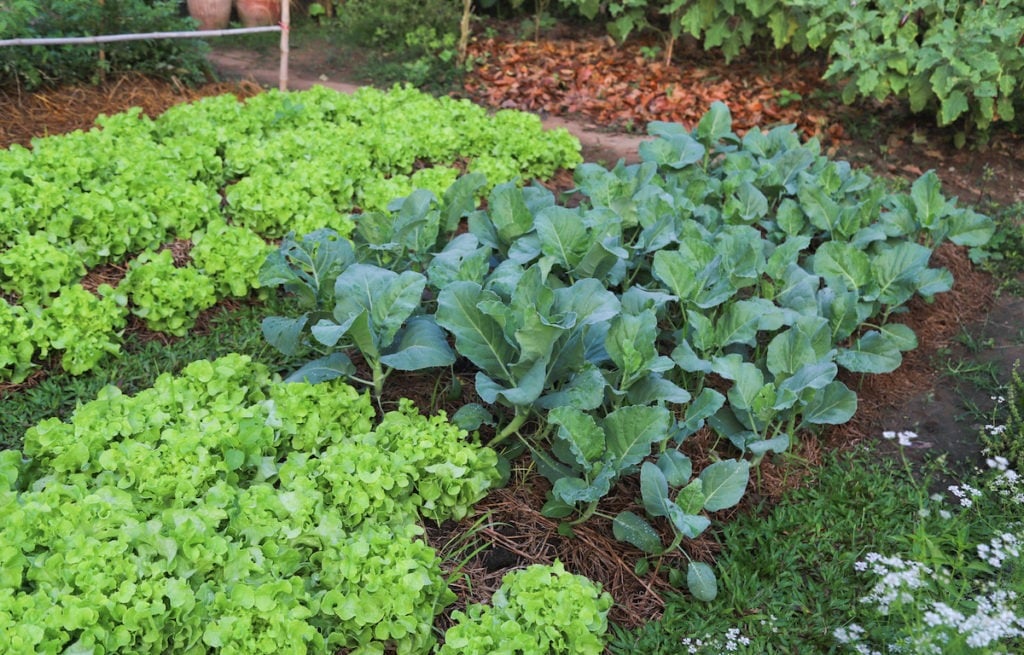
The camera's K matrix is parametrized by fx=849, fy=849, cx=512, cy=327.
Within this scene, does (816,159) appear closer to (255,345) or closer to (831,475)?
(831,475)

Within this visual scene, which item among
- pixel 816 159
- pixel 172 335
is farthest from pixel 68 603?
pixel 816 159

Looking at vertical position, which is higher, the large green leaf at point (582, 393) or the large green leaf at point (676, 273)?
the large green leaf at point (676, 273)

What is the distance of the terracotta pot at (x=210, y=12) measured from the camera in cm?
851

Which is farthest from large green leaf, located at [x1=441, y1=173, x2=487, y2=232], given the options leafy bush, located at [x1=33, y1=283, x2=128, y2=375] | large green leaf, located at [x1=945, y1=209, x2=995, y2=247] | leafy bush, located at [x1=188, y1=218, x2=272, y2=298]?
large green leaf, located at [x1=945, y1=209, x2=995, y2=247]

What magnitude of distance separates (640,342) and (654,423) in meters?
0.38

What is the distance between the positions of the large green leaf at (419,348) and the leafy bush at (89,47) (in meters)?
4.01

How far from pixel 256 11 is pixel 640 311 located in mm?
7005

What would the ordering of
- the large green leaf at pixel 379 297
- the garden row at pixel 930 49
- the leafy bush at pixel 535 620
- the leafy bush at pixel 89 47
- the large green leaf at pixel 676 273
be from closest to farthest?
the leafy bush at pixel 535 620
the large green leaf at pixel 379 297
the large green leaf at pixel 676 273
the leafy bush at pixel 89 47
the garden row at pixel 930 49

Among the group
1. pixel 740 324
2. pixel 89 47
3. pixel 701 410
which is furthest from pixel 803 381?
pixel 89 47

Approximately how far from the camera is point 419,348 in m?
3.19

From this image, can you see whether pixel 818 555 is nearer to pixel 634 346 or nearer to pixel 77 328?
pixel 634 346

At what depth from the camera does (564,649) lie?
7.97 ft

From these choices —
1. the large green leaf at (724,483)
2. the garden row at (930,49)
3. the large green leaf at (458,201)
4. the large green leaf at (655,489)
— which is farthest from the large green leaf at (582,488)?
the garden row at (930,49)

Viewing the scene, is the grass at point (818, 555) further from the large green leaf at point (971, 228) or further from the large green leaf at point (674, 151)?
the large green leaf at point (674, 151)
